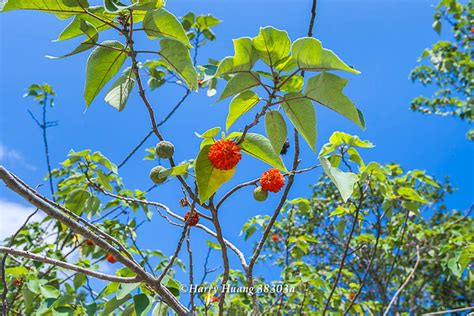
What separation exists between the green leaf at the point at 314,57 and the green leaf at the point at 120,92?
1.61 feet

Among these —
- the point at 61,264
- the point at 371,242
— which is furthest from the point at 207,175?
the point at 371,242

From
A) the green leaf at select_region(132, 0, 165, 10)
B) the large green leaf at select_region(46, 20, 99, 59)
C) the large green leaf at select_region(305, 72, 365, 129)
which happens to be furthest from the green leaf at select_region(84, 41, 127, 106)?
the large green leaf at select_region(305, 72, 365, 129)

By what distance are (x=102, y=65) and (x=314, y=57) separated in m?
0.54

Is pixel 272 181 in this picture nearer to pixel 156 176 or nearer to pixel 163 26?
pixel 156 176

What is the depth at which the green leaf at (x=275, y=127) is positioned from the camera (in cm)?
109

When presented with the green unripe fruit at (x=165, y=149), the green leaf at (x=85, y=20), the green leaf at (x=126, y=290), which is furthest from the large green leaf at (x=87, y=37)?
the green leaf at (x=126, y=290)

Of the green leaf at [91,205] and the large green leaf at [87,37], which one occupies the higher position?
the green leaf at [91,205]

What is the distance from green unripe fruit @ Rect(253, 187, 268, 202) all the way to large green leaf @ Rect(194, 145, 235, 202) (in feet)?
0.64

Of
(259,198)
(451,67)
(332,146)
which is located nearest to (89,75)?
(259,198)

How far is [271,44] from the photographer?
3.14ft

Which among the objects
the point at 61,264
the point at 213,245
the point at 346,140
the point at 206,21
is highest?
the point at 206,21

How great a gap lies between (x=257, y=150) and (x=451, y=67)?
5.97 metres

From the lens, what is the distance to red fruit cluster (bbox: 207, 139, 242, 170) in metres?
1.07

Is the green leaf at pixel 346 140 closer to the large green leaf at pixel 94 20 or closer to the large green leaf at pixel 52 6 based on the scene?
the large green leaf at pixel 94 20
